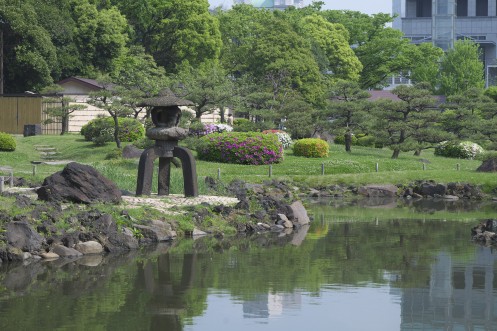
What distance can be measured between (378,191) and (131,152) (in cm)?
1180

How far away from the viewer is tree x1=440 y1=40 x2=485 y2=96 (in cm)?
10575

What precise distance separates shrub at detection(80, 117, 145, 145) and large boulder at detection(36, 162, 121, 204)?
80.4 feet

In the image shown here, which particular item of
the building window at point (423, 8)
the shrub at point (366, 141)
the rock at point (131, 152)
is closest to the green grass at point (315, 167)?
the rock at point (131, 152)

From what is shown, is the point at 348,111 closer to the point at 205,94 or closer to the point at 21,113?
the point at 205,94

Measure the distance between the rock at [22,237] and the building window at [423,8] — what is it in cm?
14313

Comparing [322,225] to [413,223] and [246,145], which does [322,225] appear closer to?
[413,223]

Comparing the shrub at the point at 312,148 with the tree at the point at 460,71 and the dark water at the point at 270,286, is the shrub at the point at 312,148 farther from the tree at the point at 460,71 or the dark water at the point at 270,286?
the tree at the point at 460,71

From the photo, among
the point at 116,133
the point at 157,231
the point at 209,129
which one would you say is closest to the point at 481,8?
the point at 209,129

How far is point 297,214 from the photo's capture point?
3144 cm

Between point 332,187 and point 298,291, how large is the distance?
24660 millimetres

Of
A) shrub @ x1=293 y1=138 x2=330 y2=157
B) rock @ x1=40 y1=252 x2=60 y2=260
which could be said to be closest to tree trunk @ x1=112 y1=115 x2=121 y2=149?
shrub @ x1=293 y1=138 x2=330 y2=157

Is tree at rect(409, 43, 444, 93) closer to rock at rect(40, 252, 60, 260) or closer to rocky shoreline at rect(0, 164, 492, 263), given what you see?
rocky shoreline at rect(0, 164, 492, 263)

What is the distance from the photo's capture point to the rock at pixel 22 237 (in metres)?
23.2

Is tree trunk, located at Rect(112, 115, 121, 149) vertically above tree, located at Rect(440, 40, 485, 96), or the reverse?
tree, located at Rect(440, 40, 485, 96)
